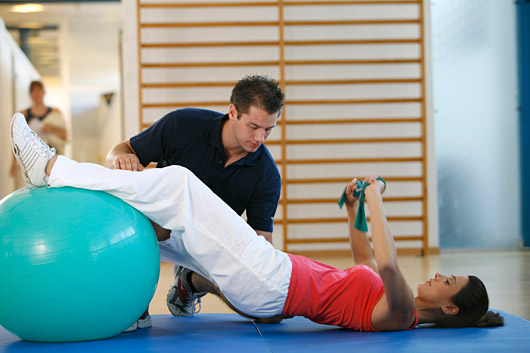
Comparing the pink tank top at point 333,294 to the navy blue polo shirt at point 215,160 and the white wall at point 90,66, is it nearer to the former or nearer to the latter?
the navy blue polo shirt at point 215,160

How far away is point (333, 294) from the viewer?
206 cm

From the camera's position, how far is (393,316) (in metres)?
2.01

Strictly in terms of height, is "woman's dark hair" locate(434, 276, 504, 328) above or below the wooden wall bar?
below

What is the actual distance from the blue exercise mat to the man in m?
0.40

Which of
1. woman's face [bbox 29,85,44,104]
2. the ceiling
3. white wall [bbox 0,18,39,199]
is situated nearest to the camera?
woman's face [bbox 29,85,44,104]

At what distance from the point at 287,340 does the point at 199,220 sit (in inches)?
20.1

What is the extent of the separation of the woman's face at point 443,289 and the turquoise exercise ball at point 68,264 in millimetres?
988

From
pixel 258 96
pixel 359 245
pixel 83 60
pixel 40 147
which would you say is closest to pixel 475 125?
pixel 359 245

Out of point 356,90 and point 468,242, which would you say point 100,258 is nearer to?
point 356,90

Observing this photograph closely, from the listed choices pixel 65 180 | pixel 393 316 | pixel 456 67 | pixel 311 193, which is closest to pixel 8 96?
pixel 311 193

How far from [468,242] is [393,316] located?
364 cm

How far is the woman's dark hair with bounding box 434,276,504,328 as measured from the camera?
204 cm

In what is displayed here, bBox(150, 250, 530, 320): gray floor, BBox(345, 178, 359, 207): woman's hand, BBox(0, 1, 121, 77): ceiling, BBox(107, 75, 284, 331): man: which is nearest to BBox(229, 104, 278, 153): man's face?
BBox(107, 75, 284, 331): man

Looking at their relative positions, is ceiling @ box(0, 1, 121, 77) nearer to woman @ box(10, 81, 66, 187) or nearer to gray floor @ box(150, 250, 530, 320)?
woman @ box(10, 81, 66, 187)
